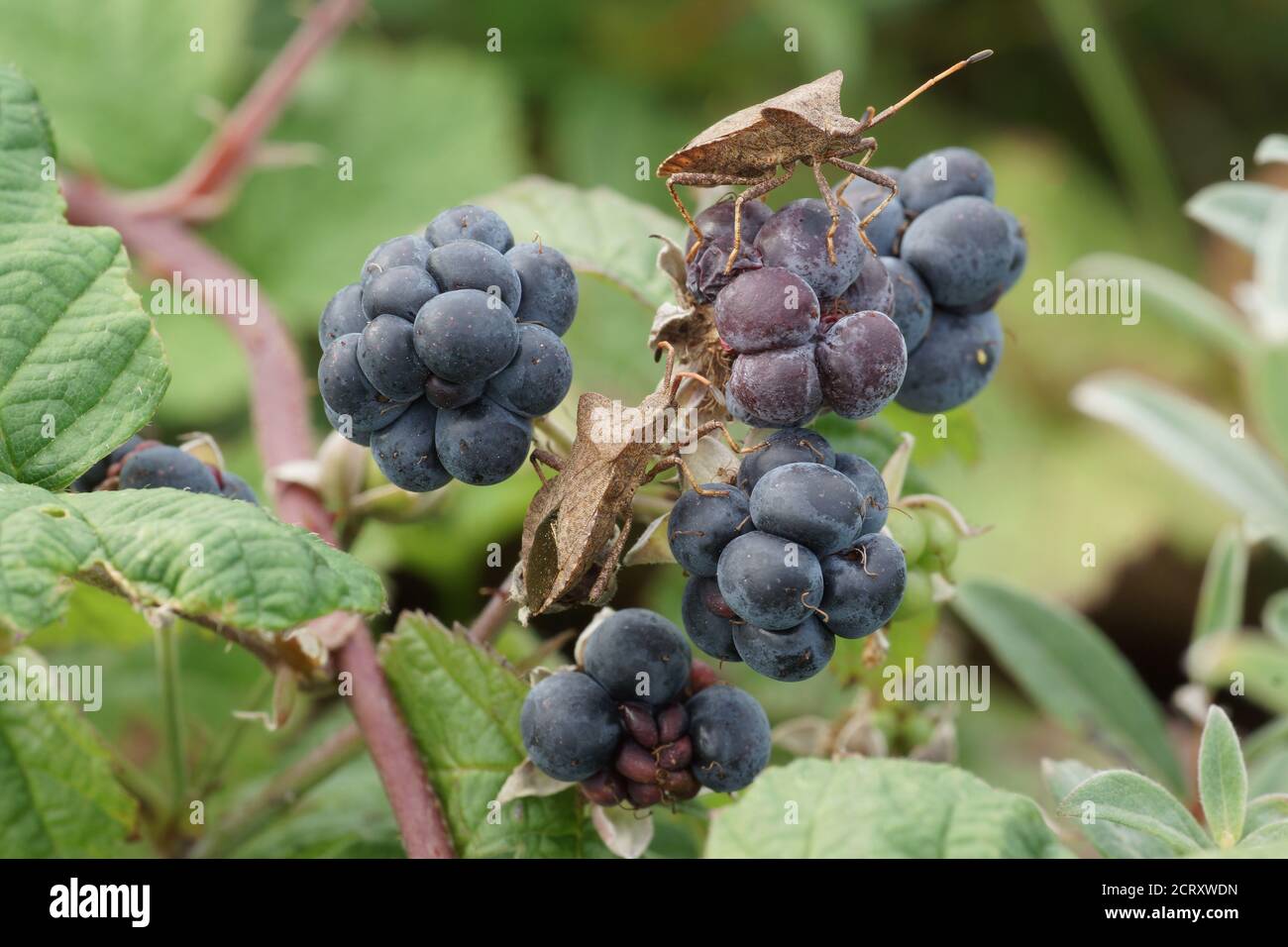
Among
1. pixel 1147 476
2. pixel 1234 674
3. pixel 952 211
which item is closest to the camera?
pixel 952 211

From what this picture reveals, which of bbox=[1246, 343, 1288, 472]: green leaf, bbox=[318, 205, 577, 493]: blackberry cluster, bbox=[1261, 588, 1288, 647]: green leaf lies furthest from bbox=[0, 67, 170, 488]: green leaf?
bbox=[1261, 588, 1288, 647]: green leaf

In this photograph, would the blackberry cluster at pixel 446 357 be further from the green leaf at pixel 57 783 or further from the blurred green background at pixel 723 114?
the blurred green background at pixel 723 114

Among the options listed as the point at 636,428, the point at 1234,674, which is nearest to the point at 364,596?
the point at 636,428

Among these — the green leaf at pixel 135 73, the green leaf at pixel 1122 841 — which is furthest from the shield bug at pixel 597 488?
the green leaf at pixel 135 73

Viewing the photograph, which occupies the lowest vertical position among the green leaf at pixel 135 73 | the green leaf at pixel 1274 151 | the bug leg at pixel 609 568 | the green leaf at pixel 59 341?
the bug leg at pixel 609 568

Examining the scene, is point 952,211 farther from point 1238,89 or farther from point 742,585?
point 1238,89

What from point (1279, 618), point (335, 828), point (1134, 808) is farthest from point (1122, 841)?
point (335, 828)

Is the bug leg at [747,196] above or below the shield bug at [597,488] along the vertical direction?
above
